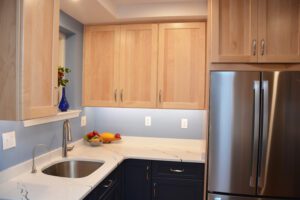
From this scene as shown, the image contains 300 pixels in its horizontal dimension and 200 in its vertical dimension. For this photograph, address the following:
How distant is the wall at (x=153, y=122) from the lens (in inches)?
107

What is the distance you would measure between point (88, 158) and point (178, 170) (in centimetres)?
81

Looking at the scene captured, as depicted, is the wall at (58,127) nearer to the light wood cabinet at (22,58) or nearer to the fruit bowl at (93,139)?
the fruit bowl at (93,139)

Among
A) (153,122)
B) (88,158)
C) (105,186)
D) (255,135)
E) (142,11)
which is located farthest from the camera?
(153,122)

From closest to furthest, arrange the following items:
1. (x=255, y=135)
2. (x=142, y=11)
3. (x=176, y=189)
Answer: (x=255, y=135), (x=176, y=189), (x=142, y=11)

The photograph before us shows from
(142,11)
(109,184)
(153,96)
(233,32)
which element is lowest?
(109,184)

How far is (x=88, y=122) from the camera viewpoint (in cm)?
280

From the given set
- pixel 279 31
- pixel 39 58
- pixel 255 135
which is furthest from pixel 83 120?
pixel 279 31

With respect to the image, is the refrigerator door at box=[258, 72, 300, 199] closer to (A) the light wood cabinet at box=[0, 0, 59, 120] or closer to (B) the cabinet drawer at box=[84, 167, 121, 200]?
(B) the cabinet drawer at box=[84, 167, 121, 200]

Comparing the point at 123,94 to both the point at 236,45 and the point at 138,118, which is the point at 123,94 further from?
the point at 236,45

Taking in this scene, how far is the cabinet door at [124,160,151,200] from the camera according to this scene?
222cm

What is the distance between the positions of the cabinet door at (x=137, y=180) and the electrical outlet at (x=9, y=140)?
38.4 inches

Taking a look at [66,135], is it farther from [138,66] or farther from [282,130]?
[282,130]

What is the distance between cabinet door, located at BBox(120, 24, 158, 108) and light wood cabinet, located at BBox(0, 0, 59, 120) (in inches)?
46.0

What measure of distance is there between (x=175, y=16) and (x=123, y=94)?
0.94 meters
